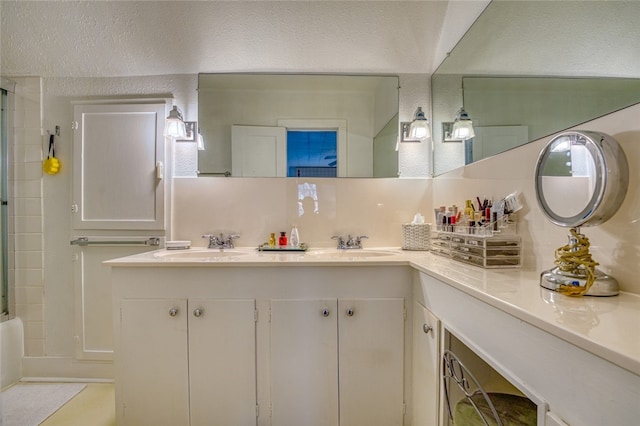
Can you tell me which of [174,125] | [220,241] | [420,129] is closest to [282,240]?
[220,241]

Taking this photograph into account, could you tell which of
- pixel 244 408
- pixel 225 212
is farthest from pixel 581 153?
A: pixel 225 212

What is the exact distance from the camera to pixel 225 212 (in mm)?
1832

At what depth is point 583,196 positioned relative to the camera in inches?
31.3

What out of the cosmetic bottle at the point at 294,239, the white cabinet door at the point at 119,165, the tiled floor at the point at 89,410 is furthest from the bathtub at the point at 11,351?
the cosmetic bottle at the point at 294,239

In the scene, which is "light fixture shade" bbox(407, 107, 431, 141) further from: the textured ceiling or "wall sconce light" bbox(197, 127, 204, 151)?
"wall sconce light" bbox(197, 127, 204, 151)

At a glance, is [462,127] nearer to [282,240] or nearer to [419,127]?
[419,127]

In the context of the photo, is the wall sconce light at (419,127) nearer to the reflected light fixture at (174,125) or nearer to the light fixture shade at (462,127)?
the light fixture shade at (462,127)

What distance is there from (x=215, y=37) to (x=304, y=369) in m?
1.89

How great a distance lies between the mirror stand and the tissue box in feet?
3.00

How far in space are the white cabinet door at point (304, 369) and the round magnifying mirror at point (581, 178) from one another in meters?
0.94

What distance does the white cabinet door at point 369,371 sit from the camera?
128 centimetres

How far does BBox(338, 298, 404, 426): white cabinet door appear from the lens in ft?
4.21

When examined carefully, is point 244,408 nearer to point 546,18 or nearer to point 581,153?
point 581,153

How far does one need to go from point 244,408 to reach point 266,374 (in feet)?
0.60
